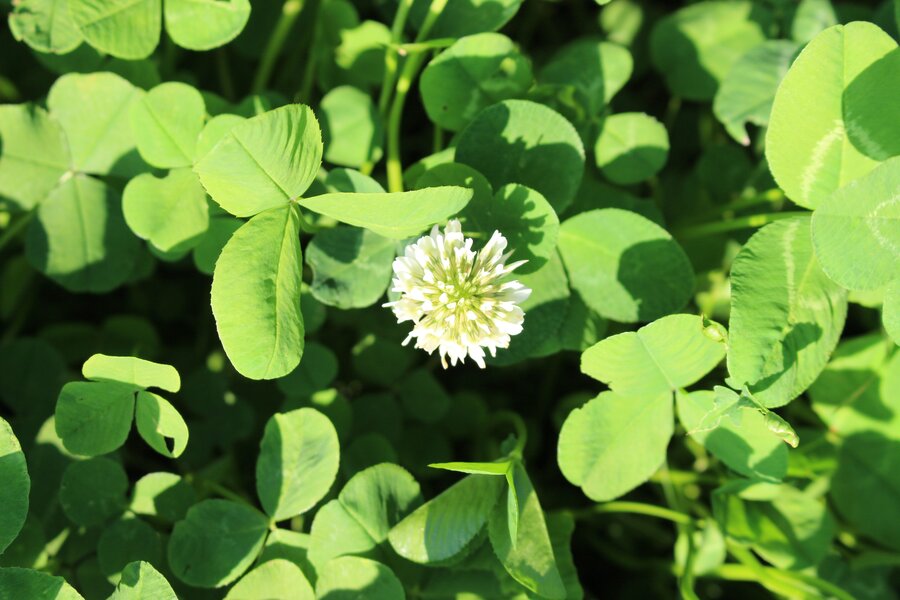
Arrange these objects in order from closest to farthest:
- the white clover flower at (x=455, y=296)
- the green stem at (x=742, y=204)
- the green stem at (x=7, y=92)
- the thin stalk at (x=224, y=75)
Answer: the white clover flower at (x=455, y=296), the green stem at (x=742, y=204), the green stem at (x=7, y=92), the thin stalk at (x=224, y=75)

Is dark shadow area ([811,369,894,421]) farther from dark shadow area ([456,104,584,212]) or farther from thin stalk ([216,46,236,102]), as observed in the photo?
thin stalk ([216,46,236,102])

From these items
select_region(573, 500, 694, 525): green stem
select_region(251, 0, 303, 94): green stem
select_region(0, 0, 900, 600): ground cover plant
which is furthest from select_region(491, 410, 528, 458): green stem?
select_region(251, 0, 303, 94): green stem

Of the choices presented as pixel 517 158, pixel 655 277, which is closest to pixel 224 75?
pixel 517 158

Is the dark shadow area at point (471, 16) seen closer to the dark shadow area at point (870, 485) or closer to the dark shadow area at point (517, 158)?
the dark shadow area at point (517, 158)

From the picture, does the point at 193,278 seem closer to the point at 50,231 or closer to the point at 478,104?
the point at 50,231

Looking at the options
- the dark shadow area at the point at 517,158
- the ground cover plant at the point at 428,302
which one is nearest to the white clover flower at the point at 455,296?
the ground cover plant at the point at 428,302

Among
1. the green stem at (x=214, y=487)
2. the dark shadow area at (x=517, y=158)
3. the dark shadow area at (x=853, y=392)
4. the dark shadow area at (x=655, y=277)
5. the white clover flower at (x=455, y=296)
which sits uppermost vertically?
the dark shadow area at (x=517, y=158)
